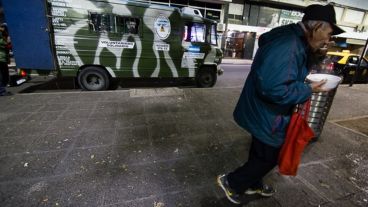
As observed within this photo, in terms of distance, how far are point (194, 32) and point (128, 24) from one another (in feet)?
7.33

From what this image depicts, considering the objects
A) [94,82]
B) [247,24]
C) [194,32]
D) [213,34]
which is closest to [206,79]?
[213,34]

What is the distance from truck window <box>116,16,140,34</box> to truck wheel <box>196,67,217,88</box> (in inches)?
109

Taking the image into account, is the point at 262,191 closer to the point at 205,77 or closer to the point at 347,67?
the point at 205,77

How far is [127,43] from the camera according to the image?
6.37m

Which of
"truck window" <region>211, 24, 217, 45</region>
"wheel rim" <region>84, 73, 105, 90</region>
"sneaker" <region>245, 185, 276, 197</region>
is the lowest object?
"sneaker" <region>245, 185, 276, 197</region>

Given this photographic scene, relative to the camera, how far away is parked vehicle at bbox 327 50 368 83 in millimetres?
9852

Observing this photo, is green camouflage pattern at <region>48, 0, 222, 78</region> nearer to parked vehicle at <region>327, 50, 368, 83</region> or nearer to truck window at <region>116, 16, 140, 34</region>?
truck window at <region>116, 16, 140, 34</region>

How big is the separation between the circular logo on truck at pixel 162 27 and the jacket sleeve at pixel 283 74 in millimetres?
5494

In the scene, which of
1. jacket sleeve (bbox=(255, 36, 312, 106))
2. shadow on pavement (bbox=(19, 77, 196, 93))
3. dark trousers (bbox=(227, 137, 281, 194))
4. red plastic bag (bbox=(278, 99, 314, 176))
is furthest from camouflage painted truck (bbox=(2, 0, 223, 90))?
red plastic bag (bbox=(278, 99, 314, 176))

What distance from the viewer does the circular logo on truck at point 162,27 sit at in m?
6.44

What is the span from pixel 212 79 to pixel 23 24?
20.2 feet

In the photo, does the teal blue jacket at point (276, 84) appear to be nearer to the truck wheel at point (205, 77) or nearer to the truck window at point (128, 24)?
the truck window at point (128, 24)

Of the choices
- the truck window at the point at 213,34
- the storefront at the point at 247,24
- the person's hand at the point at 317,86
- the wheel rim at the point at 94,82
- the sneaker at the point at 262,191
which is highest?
the storefront at the point at 247,24

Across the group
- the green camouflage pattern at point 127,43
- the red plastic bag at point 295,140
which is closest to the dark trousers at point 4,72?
the green camouflage pattern at point 127,43
